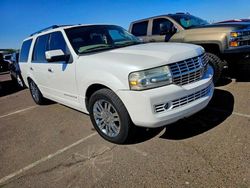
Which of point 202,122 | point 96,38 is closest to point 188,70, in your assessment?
point 202,122

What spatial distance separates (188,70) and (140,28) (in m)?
5.10

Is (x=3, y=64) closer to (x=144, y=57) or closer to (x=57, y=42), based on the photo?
(x=57, y=42)

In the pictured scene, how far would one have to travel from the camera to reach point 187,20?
6855 millimetres

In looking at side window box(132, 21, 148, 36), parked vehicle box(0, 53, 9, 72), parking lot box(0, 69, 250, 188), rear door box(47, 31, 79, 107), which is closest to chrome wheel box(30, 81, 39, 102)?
rear door box(47, 31, 79, 107)

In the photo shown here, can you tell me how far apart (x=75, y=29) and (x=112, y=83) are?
1773 mm

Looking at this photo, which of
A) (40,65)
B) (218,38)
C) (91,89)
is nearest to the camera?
(91,89)

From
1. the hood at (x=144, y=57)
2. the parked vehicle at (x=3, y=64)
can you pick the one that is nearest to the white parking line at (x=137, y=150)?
the hood at (x=144, y=57)

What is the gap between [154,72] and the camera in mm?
Answer: 2740

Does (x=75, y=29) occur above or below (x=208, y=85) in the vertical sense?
above

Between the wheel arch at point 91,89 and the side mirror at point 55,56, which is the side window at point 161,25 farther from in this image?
the wheel arch at point 91,89

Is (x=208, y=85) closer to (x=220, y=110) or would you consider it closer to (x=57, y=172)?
(x=220, y=110)

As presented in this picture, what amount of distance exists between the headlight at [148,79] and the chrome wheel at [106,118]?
1.85ft

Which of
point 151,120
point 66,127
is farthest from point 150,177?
point 66,127

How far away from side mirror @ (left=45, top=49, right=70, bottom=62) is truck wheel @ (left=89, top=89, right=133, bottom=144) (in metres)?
0.92
